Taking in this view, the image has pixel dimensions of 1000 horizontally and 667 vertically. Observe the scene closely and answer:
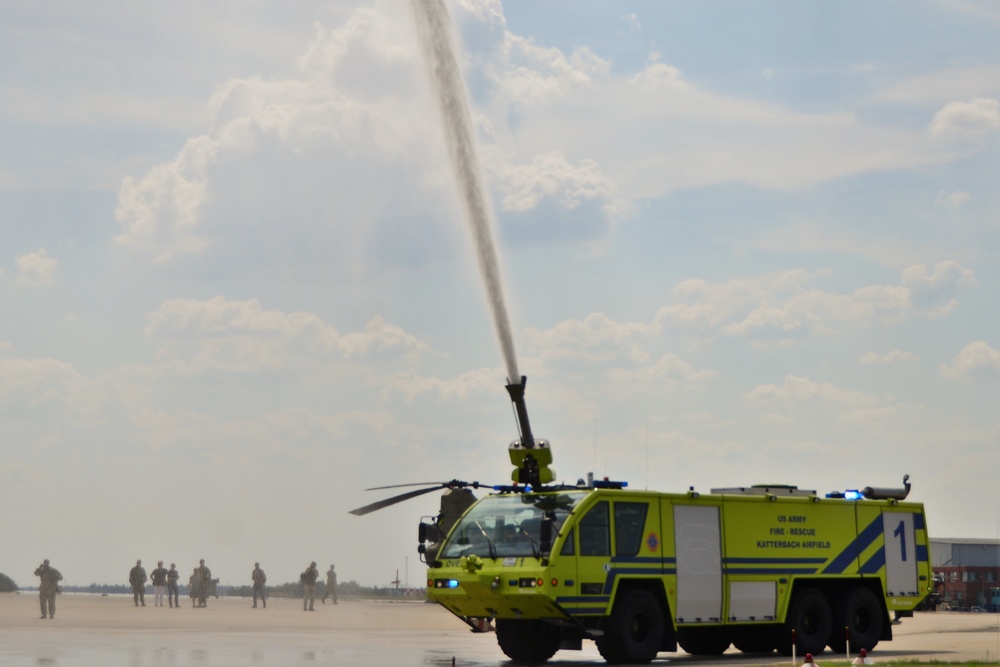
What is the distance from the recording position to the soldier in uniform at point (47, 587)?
40375 mm

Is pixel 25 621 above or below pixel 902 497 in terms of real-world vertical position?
below

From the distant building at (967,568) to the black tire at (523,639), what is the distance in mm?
52084

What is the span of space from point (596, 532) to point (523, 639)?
280cm

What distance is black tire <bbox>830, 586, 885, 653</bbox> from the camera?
2652 centimetres

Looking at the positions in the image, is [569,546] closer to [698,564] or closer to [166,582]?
[698,564]

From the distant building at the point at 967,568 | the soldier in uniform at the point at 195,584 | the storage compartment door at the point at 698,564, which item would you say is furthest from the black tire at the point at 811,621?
the distant building at the point at 967,568

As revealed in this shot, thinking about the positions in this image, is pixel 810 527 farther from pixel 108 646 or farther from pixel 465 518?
pixel 108 646

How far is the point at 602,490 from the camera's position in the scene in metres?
23.5

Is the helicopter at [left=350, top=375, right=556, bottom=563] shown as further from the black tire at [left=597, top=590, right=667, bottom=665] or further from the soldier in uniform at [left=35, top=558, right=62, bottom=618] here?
the soldier in uniform at [left=35, top=558, right=62, bottom=618]

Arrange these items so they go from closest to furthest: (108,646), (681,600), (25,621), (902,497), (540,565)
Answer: (540,565)
(681,600)
(108,646)
(902,497)
(25,621)

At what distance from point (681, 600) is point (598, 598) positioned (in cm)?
180

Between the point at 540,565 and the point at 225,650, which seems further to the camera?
the point at 225,650

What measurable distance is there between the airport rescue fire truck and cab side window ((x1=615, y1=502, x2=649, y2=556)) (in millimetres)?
21

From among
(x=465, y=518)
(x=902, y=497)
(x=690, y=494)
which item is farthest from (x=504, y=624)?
(x=902, y=497)
